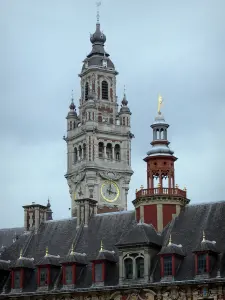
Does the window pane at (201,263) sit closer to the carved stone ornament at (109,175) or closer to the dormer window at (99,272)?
the dormer window at (99,272)

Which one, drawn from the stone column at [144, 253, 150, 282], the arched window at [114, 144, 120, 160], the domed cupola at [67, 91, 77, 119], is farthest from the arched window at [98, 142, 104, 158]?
the stone column at [144, 253, 150, 282]

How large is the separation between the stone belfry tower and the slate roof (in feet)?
246

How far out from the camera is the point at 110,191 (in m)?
174

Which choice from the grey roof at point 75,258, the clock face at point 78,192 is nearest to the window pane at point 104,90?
the clock face at point 78,192

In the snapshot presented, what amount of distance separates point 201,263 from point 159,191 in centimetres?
1101

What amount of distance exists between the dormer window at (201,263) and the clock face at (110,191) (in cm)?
9408

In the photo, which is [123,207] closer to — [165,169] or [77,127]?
[77,127]

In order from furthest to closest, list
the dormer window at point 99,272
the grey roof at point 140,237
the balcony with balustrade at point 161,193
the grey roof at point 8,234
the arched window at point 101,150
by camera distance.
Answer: the arched window at point 101,150 → the grey roof at point 8,234 → the balcony with balustrade at point 161,193 → the dormer window at point 99,272 → the grey roof at point 140,237

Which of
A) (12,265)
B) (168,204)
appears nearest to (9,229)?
(12,265)

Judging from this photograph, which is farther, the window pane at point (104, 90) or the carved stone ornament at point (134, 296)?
the window pane at point (104, 90)

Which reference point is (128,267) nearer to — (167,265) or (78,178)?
(167,265)

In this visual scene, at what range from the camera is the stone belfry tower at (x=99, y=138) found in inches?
6845

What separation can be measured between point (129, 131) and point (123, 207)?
1694 cm

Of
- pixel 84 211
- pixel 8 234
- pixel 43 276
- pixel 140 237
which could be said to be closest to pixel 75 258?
pixel 43 276
